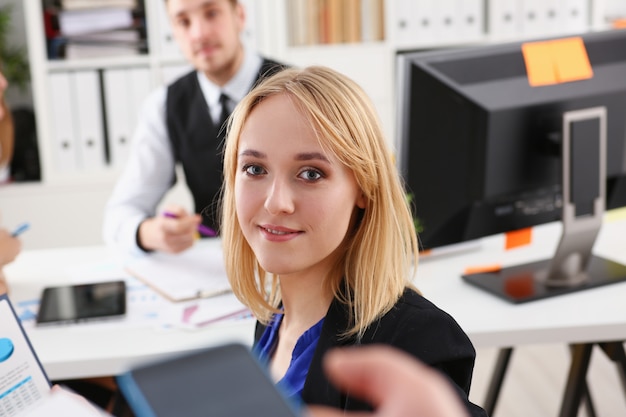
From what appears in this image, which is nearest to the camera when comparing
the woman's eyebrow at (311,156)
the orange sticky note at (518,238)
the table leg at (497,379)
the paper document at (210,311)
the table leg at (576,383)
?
the woman's eyebrow at (311,156)

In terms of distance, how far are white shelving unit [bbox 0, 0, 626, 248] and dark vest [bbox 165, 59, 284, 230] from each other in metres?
0.79

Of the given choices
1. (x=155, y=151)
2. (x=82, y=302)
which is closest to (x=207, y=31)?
(x=155, y=151)

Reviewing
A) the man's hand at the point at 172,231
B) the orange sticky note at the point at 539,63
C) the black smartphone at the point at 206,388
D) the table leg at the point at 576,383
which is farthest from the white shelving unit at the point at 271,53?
the black smartphone at the point at 206,388

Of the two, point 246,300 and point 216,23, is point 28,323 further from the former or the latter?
point 216,23

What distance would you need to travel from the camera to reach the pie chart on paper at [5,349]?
948 millimetres

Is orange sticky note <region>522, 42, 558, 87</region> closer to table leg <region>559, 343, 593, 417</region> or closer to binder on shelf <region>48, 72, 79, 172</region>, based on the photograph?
table leg <region>559, 343, 593, 417</region>

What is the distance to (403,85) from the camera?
4.95 ft

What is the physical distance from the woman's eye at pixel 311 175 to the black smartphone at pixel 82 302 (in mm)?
664

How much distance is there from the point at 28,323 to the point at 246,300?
1.75 feet

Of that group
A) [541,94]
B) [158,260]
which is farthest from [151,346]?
[541,94]

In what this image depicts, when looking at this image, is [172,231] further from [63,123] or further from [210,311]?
[63,123]

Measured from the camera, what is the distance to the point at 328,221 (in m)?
1.06

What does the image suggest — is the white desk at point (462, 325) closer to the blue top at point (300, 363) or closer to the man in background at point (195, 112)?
the blue top at point (300, 363)

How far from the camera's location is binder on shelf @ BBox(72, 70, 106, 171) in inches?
118
